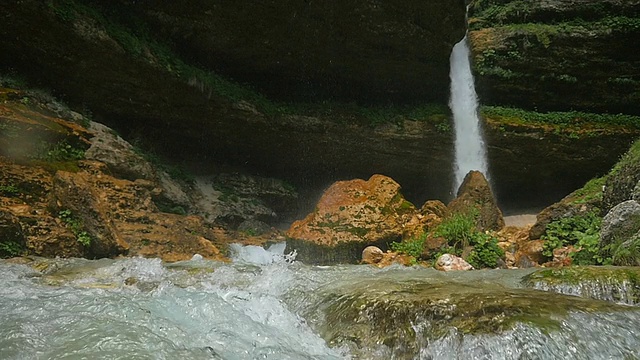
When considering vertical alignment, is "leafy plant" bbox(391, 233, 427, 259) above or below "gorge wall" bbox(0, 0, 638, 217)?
below

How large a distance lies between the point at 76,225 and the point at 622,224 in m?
7.91

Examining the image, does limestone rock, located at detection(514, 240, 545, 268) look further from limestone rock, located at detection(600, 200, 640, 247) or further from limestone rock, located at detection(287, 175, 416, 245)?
limestone rock, located at detection(287, 175, 416, 245)

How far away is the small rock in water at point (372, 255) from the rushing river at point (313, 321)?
307 cm

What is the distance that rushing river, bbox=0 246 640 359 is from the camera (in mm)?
3109

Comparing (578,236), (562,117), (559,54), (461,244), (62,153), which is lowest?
(461,244)

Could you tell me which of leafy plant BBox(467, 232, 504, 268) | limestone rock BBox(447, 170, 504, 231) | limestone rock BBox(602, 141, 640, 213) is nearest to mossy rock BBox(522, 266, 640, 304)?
leafy plant BBox(467, 232, 504, 268)

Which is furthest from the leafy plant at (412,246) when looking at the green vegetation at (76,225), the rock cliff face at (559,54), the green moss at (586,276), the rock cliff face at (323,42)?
the rock cliff face at (559,54)

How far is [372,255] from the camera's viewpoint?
8.23 metres

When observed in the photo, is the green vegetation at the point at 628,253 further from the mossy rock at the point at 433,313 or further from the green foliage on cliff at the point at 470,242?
the green foliage on cliff at the point at 470,242

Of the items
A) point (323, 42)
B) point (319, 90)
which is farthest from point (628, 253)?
point (319, 90)

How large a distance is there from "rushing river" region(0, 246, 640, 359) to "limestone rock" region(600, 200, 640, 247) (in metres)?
1.66

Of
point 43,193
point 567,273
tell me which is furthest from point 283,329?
point 43,193

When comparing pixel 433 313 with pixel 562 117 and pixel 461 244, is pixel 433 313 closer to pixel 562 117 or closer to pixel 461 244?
pixel 461 244

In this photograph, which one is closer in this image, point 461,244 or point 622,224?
point 622,224
